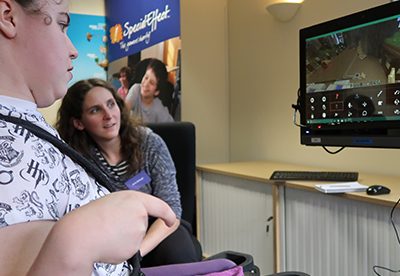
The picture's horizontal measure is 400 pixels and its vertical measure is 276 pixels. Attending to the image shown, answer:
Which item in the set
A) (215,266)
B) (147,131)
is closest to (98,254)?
(215,266)

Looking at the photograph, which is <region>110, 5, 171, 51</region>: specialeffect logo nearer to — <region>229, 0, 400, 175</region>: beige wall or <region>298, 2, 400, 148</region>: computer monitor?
<region>229, 0, 400, 175</region>: beige wall

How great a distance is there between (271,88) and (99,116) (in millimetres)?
1282

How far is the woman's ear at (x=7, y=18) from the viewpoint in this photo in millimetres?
491

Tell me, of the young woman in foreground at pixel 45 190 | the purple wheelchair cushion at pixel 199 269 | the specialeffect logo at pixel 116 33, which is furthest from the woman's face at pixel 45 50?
the specialeffect logo at pixel 116 33

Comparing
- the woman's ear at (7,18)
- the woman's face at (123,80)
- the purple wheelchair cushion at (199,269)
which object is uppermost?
the woman's face at (123,80)

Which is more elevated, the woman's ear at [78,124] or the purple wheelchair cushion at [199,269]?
the woman's ear at [78,124]

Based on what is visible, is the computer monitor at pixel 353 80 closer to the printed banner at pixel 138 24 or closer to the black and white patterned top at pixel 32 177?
the black and white patterned top at pixel 32 177

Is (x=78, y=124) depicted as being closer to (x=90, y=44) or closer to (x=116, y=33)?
(x=116, y=33)

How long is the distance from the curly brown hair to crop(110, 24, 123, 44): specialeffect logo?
84.0 inches

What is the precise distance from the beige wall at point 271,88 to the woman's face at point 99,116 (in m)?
1.16

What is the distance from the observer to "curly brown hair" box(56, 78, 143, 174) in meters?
1.68

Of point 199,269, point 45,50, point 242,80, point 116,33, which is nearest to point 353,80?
point 199,269

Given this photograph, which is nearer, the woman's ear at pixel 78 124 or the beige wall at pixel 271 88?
the woman's ear at pixel 78 124

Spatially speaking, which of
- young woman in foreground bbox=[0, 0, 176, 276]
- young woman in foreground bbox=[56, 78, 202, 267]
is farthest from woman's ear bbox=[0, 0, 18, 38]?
young woman in foreground bbox=[56, 78, 202, 267]
